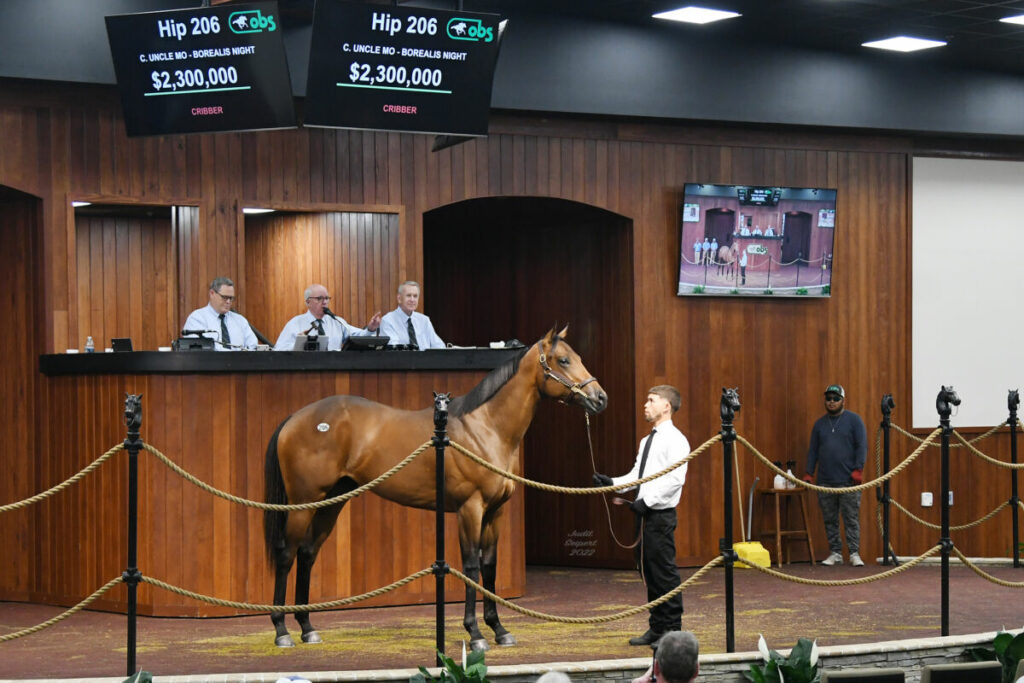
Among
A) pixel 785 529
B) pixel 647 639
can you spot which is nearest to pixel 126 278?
pixel 785 529

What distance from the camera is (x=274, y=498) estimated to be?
25.0 feet

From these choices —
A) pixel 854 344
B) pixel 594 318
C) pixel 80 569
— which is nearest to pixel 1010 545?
pixel 854 344

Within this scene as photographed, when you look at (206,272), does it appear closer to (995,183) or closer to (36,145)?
(36,145)

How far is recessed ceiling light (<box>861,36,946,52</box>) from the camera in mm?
11500

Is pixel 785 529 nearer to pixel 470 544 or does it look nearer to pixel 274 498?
pixel 470 544

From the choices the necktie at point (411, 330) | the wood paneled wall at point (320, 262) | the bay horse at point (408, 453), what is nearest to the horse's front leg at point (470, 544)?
the bay horse at point (408, 453)

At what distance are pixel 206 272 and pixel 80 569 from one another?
2.28m

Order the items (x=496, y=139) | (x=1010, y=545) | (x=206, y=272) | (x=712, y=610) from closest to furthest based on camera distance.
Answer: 1. (x=712, y=610)
2. (x=206, y=272)
3. (x=496, y=139)
4. (x=1010, y=545)

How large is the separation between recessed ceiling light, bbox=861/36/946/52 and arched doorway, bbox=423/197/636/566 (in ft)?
8.32

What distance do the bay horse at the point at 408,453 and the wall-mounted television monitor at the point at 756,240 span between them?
400 centimetres

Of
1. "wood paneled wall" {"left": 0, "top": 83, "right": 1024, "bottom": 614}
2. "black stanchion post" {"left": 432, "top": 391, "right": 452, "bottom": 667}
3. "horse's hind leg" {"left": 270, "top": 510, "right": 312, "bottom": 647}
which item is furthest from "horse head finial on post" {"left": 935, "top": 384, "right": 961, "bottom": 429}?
"wood paneled wall" {"left": 0, "top": 83, "right": 1024, "bottom": 614}

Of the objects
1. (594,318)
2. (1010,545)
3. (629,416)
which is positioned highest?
(594,318)

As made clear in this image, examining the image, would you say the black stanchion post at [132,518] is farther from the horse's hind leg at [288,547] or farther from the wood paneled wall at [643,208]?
the wood paneled wall at [643,208]

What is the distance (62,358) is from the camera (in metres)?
9.11
